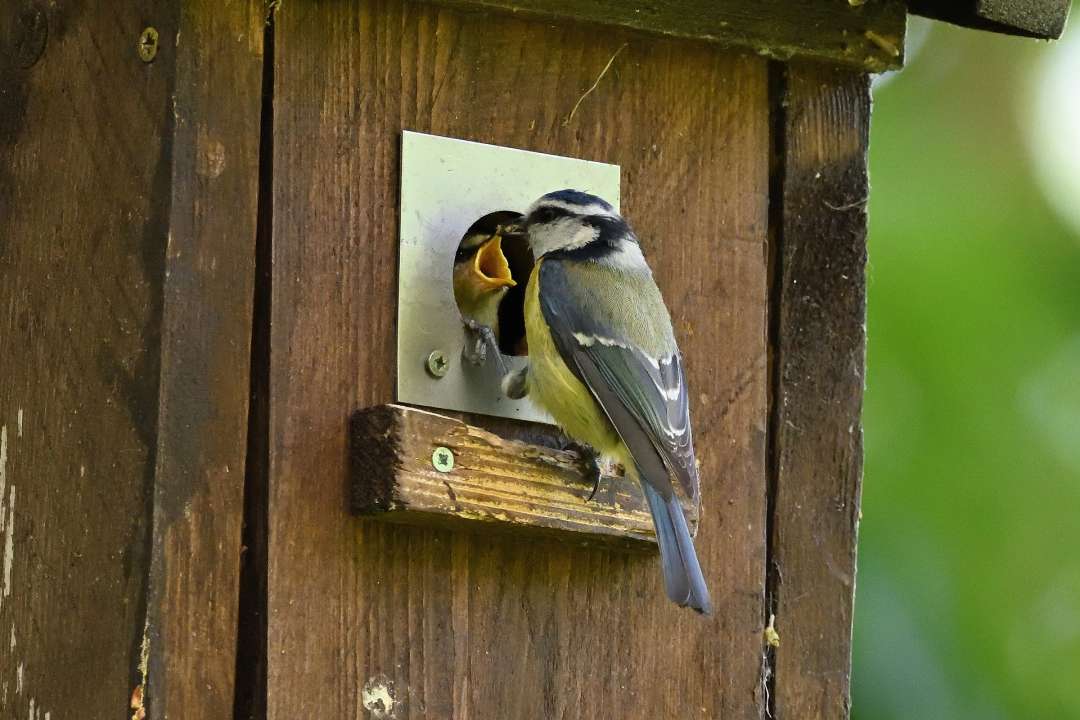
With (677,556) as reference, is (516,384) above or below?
above

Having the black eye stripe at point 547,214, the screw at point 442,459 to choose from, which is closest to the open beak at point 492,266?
the black eye stripe at point 547,214

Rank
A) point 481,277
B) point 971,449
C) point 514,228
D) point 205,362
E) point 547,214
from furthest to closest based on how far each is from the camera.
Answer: point 971,449, point 481,277, point 514,228, point 547,214, point 205,362

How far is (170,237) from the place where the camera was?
312cm

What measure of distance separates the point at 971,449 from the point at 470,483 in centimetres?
185

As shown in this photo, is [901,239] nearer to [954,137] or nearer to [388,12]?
[954,137]

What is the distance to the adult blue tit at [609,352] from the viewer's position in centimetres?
340

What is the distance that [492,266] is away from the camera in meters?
3.94

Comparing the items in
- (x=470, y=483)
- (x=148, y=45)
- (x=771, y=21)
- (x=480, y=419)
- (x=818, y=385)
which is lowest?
(x=470, y=483)

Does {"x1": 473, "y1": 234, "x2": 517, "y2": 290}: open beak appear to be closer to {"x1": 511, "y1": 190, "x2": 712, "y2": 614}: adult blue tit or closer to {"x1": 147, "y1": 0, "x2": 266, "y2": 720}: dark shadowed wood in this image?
{"x1": 511, "y1": 190, "x2": 712, "y2": 614}: adult blue tit

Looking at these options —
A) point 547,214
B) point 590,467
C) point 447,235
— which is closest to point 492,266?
point 547,214

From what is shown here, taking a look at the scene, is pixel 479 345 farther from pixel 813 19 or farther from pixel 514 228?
pixel 813 19

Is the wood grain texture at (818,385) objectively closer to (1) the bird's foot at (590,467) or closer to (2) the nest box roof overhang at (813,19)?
(2) the nest box roof overhang at (813,19)

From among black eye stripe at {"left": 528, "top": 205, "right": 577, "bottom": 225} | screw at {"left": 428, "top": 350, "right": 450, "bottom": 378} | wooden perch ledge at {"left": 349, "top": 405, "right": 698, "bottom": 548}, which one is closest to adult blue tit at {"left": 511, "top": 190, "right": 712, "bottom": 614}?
black eye stripe at {"left": 528, "top": 205, "right": 577, "bottom": 225}

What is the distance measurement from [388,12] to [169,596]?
1.07 m
